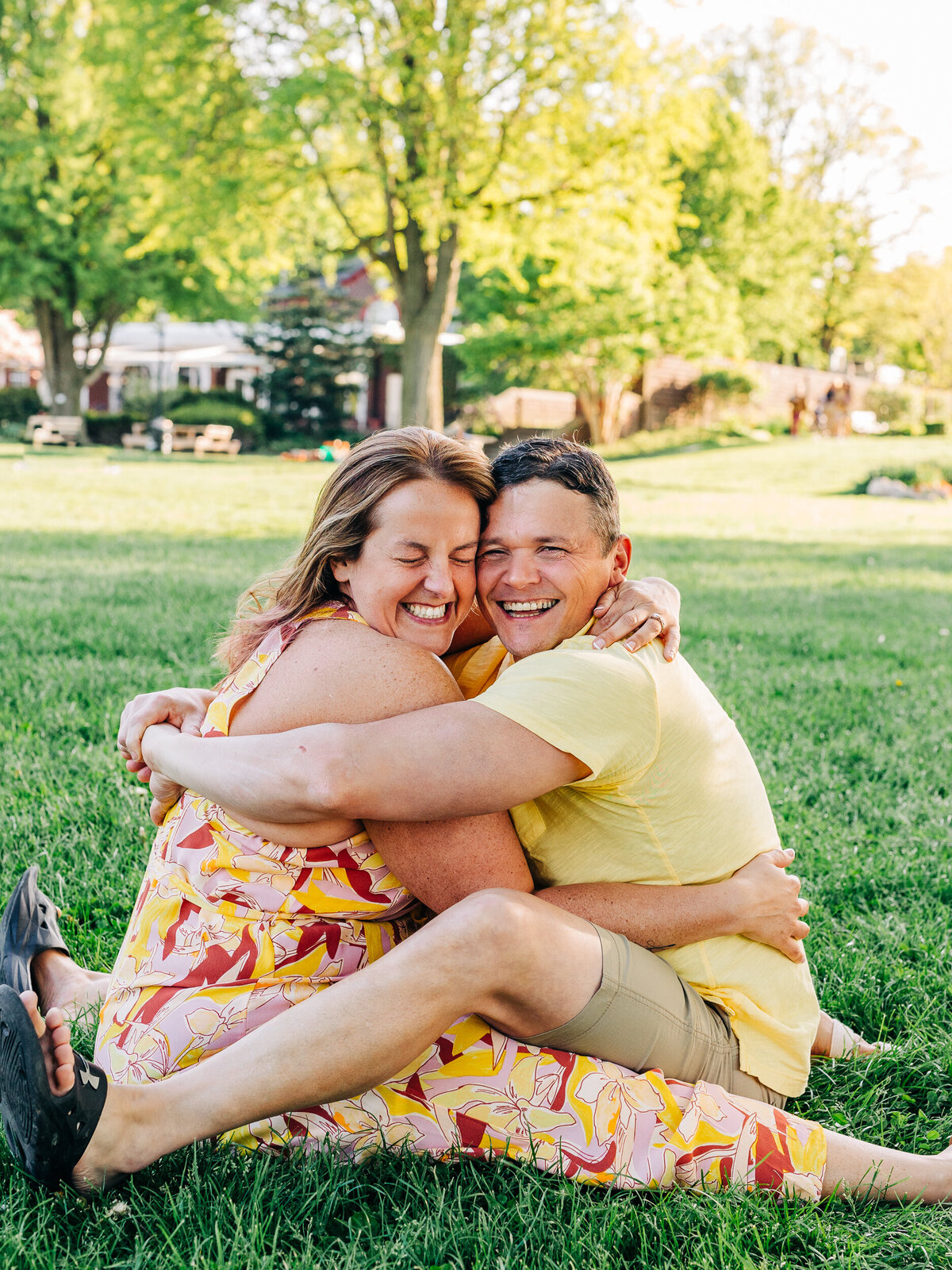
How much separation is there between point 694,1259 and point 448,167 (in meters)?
22.5

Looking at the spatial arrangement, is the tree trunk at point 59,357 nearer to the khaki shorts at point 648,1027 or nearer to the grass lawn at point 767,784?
the grass lawn at point 767,784

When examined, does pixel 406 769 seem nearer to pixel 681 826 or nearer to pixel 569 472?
pixel 681 826

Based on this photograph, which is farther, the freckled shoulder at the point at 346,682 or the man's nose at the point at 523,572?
the man's nose at the point at 523,572

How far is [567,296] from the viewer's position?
32281 mm

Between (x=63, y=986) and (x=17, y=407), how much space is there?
39858 mm

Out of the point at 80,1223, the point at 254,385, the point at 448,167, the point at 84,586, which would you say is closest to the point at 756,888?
the point at 80,1223

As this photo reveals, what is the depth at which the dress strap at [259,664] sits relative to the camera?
8.10 ft

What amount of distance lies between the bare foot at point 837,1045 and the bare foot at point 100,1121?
5.64ft

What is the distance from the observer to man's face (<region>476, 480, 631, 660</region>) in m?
2.57

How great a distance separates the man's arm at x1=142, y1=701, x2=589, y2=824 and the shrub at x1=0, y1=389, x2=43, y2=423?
40.3 meters

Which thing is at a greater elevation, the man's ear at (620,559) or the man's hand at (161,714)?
the man's ear at (620,559)

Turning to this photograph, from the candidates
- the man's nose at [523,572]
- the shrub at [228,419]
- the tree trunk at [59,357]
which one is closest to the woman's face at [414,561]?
the man's nose at [523,572]

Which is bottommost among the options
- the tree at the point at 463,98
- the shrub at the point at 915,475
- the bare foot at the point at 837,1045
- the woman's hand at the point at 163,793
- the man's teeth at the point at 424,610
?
the bare foot at the point at 837,1045

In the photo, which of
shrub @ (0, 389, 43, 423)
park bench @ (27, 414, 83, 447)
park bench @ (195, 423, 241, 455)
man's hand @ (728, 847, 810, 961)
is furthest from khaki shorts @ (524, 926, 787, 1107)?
shrub @ (0, 389, 43, 423)
